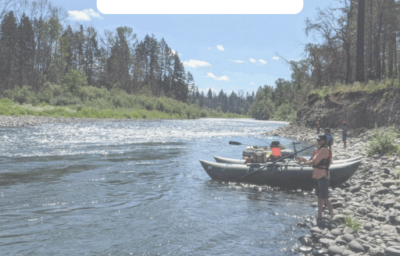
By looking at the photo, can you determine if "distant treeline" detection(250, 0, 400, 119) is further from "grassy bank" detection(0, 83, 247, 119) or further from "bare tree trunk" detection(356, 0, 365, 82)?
"grassy bank" detection(0, 83, 247, 119)

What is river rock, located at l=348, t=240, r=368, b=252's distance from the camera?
469 cm

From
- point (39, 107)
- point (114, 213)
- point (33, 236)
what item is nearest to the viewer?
point (33, 236)

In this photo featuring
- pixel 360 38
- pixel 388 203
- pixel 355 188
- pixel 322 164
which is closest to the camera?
pixel 322 164

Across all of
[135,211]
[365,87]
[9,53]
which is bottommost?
[135,211]

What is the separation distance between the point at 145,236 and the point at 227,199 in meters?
3.29

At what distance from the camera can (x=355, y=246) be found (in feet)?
15.6

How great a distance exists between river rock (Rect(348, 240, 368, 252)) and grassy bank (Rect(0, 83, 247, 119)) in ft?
107

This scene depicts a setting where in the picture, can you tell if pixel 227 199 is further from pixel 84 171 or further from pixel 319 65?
pixel 319 65

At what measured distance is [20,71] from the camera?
191ft

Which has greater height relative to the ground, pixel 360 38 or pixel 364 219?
pixel 360 38

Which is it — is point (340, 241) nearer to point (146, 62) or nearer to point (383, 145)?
point (383, 145)

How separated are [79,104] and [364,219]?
39758 millimetres

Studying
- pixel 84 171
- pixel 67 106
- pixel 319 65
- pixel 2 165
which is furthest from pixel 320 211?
pixel 67 106

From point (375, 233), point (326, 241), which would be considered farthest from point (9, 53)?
point (375, 233)
